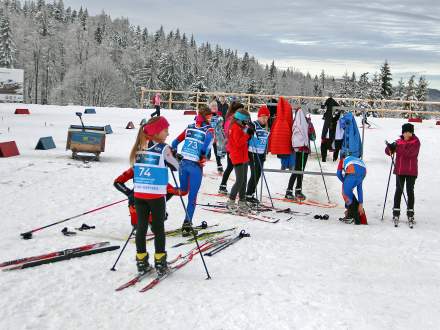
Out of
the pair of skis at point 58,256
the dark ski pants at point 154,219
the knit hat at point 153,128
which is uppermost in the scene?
the knit hat at point 153,128

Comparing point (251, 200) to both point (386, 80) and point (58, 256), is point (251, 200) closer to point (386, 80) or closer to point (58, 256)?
point (58, 256)

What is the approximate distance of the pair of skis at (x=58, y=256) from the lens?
5449 millimetres

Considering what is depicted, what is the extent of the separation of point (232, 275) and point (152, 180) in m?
1.52

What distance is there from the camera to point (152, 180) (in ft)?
17.1

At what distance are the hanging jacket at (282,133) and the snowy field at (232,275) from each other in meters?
1.26

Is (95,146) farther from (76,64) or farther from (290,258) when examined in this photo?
(76,64)

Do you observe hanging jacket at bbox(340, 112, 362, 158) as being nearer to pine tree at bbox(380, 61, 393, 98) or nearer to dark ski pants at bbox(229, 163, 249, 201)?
dark ski pants at bbox(229, 163, 249, 201)

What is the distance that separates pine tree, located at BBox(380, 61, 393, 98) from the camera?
74.6 m

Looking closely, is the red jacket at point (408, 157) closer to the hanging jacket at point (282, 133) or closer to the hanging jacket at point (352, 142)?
the hanging jacket at point (352, 142)

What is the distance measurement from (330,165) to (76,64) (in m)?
106

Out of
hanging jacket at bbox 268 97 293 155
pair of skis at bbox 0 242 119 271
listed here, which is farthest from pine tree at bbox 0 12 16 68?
pair of skis at bbox 0 242 119 271

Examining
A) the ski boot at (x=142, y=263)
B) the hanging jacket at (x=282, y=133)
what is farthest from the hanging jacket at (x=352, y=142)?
the ski boot at (x=142, y=263)

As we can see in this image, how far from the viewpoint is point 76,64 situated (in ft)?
365

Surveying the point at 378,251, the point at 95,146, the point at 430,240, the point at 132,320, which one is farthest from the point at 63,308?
the point at 95,146
